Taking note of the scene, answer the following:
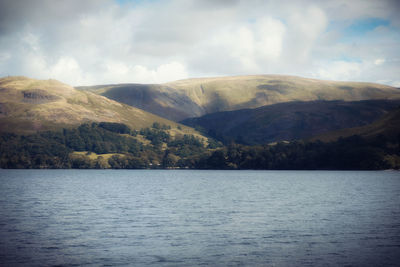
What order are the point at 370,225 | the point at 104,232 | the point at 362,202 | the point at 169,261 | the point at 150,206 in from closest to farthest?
the point at 169,261, the point at 104,232, the point at 370,225, the point at 150,206, the point at 362,202

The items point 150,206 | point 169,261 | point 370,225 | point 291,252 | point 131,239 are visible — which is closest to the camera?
point 169,261

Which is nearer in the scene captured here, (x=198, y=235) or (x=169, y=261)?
(x=169, y=261)

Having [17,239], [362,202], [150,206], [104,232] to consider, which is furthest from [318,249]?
[362,202]

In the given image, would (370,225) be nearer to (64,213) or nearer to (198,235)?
(198,235)

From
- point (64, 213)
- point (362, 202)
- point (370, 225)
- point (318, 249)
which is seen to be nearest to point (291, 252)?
point (318, 249)

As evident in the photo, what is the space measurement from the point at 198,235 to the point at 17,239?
18.8 metres

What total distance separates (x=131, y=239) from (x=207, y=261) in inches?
468

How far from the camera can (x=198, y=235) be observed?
45.7 meters

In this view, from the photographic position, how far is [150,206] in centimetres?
7388

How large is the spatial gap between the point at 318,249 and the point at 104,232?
77.7 feet

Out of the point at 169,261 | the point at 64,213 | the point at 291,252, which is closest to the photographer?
the point at 169,261

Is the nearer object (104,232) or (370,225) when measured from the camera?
(104,232)

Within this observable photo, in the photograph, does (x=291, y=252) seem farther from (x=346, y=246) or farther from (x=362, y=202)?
(x=362, y=202)

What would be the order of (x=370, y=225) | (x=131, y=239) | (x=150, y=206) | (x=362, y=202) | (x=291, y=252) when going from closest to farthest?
(x=291, y=252)
(x=131, y=239)
(x=370, y=225)
(x=150, y=206)
(x=362, y=202)
